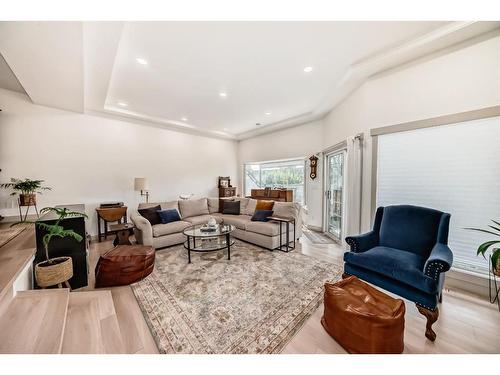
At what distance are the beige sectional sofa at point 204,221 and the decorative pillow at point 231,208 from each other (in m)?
0.10

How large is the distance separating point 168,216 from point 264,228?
193 cm

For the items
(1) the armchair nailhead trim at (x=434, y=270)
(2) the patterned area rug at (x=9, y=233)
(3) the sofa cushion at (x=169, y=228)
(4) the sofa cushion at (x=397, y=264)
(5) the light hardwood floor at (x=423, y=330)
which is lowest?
(5) the light hardwood floor at (x=423, y=330)

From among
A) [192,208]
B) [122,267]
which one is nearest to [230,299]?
[122,267]

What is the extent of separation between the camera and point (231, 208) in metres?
4.56

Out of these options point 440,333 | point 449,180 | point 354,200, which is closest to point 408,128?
point 449,180

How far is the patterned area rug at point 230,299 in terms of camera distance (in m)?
1.46

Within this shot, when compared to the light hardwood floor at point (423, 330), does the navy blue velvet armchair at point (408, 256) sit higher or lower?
higher

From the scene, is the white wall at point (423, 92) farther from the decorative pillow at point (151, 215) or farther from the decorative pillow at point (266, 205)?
the decorative pillow at point (151, 215)

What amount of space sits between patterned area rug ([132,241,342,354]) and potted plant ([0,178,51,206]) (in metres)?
2.37

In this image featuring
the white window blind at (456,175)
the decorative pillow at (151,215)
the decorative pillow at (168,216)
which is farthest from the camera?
the decorative pillow at (168,216)

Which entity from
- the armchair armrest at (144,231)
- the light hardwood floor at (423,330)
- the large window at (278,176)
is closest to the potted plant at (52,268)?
the light hardwood floor at (423,330)

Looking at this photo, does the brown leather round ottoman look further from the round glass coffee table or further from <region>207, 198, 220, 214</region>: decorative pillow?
<region>207, 198, 220, 214</region>: decorative pillow

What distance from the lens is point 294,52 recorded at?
7.48 feet

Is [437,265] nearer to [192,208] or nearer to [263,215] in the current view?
[263,215]
